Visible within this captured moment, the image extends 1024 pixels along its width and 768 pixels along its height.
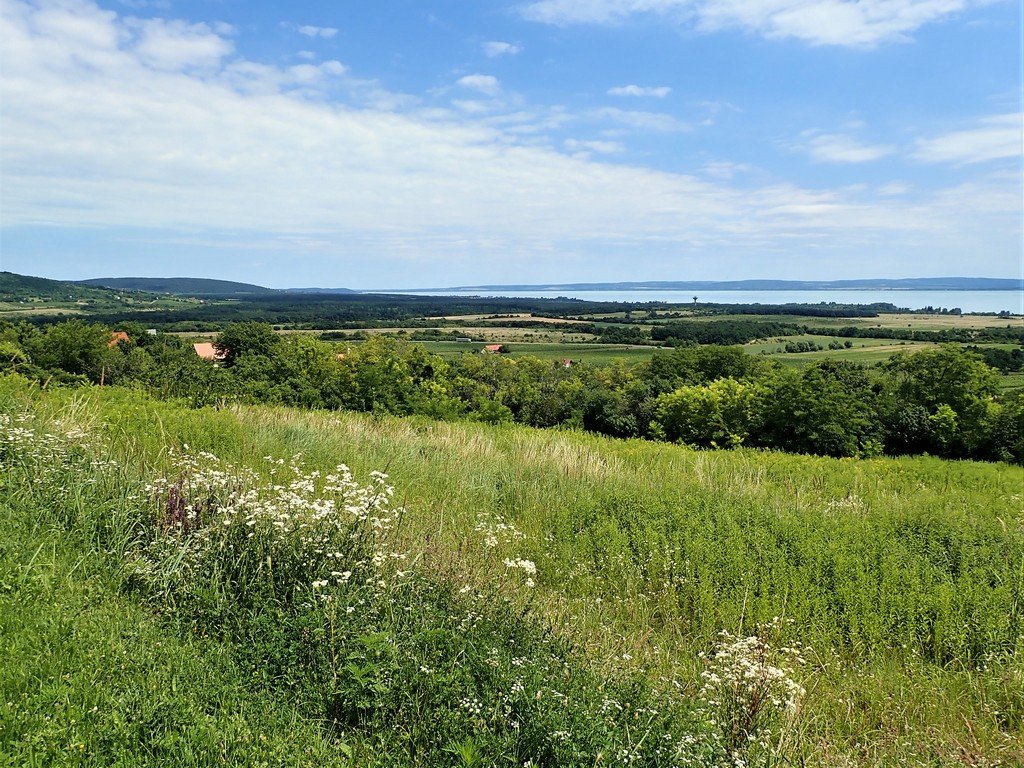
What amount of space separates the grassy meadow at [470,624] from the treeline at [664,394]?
1889 cm

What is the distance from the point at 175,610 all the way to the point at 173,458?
3543 mm

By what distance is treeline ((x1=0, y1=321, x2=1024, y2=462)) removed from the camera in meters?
33.3

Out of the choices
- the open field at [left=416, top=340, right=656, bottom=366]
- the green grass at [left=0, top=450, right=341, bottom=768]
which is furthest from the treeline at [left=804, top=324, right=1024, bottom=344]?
the green grass at [left=0, top=450, right=341, bottom=768]

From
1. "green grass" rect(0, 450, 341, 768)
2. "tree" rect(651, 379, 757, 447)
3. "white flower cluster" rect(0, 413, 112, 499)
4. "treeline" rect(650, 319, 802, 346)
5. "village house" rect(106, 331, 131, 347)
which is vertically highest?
"treeline" rect(650, 319, 802, 346)

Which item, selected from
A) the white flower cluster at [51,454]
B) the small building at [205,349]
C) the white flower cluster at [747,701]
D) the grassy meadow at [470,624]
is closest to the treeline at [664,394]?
the small building at [205,349]

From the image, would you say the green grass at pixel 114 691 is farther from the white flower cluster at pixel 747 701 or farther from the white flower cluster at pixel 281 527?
the white flower cluster at pixel 747 701

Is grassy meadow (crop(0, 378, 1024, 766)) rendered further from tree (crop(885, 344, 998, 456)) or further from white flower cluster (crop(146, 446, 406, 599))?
tree (crop(885, 344, 998, 456))

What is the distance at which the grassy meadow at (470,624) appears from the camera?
320 centimetres

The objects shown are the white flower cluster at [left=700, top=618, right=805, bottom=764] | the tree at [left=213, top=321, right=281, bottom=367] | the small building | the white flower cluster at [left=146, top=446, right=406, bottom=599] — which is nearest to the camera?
the white flower cluster at [left=700, top=618, right=805, bottom=764]

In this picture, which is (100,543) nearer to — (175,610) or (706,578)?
(175,610)

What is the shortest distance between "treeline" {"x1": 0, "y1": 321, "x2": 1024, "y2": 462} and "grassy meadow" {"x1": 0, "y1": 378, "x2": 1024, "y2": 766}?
18.9 meters

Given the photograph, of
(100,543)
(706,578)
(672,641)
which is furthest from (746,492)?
(100,543)

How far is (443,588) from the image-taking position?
4.83m

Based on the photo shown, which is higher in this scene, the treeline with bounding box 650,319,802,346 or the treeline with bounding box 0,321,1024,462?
the treeline with bounding box 650,319,802,346
